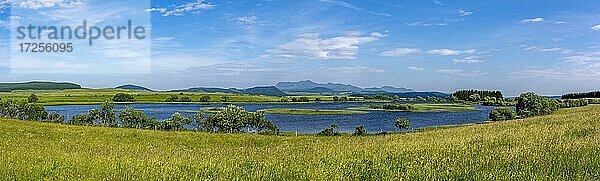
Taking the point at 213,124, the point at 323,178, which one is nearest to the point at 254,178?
the point at 323,178

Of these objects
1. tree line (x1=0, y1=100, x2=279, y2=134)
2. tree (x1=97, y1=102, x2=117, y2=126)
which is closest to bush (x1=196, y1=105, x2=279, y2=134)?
tree line (x1=0, y1=100, x2=279, y2=134)

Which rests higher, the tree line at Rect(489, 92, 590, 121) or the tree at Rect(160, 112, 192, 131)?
the tree line at Rect(489, 92, 590, 121)

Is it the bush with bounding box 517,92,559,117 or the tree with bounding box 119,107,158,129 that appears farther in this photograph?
the bush with bounding box 517,92,559,117

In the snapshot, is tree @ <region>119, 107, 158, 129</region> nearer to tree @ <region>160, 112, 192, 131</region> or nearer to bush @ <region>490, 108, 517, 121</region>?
tree @ <region>160, 112, 192, 131</region>

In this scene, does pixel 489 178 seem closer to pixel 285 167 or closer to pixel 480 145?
pixel 285 167

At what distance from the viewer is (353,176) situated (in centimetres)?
1123

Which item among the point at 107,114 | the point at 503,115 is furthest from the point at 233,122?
the point at 503,115

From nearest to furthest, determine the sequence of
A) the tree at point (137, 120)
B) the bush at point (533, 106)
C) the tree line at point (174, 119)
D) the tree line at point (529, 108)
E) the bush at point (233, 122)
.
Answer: the bush at point (233, 122), the tree line at point (174, 119), the tree at point (137, 120), the bush at point (533, 106), the tree line at point (529, 108)

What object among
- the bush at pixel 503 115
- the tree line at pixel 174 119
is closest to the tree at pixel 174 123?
the tree line at pixel 174 119

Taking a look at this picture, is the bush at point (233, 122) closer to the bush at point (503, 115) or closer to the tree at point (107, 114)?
the tree at point (107, 114)

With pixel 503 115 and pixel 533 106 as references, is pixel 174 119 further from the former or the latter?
pixel 533 106

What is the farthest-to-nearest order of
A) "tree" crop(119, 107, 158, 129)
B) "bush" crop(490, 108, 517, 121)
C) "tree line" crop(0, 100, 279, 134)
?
"bush" crop(490, 108, 517, 121)
"tree" crop(119, 107, 158, 129)
"tree line" crop(0, 100, 279, 134)

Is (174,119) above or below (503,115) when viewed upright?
above

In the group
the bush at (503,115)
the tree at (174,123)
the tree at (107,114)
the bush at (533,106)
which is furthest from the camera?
the bush at (503,115)
